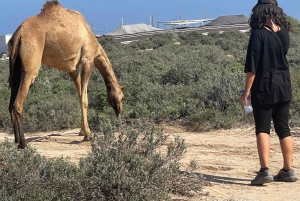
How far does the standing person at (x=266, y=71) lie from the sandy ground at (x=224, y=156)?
285mm

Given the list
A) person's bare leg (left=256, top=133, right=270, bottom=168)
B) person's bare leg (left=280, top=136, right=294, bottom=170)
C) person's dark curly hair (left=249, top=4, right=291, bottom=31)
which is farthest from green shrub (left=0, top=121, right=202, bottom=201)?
person's dark curly hair (left=249, top=4, right=291, bottom=31)

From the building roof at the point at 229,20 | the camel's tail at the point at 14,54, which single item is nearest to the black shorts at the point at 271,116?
the camel's tail at the point at 14,54

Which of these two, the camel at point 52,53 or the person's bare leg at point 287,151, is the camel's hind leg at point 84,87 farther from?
the person's bare leg at point 287,151

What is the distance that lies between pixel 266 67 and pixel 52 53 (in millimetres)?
3693

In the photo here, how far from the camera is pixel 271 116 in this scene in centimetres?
643

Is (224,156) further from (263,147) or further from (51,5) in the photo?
(51,5)

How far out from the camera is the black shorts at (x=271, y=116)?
6.30 m

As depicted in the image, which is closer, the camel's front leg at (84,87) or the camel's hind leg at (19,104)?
the camel's hind leg at (19,104)

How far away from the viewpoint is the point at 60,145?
8.96 m

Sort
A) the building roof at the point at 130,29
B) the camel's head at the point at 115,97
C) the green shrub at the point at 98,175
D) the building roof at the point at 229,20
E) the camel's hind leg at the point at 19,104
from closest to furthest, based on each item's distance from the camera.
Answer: the green shrub at the point at 98,175 → the camel's hind leg at the point at 19,104 → the camel's head at the point at 115,97 → the building roof at the point at 130,29 → the building roof at the point at 229,20

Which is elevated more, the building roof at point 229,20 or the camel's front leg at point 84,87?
the building roof at point 229,20

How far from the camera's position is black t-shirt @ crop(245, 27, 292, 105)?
6.18 m

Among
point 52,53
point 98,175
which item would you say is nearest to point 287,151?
point 98,175

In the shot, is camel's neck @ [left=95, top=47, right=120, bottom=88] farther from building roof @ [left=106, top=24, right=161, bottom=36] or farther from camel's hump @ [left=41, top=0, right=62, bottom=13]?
building roof @ [left=106, top=24, right=161, bottom=36]
